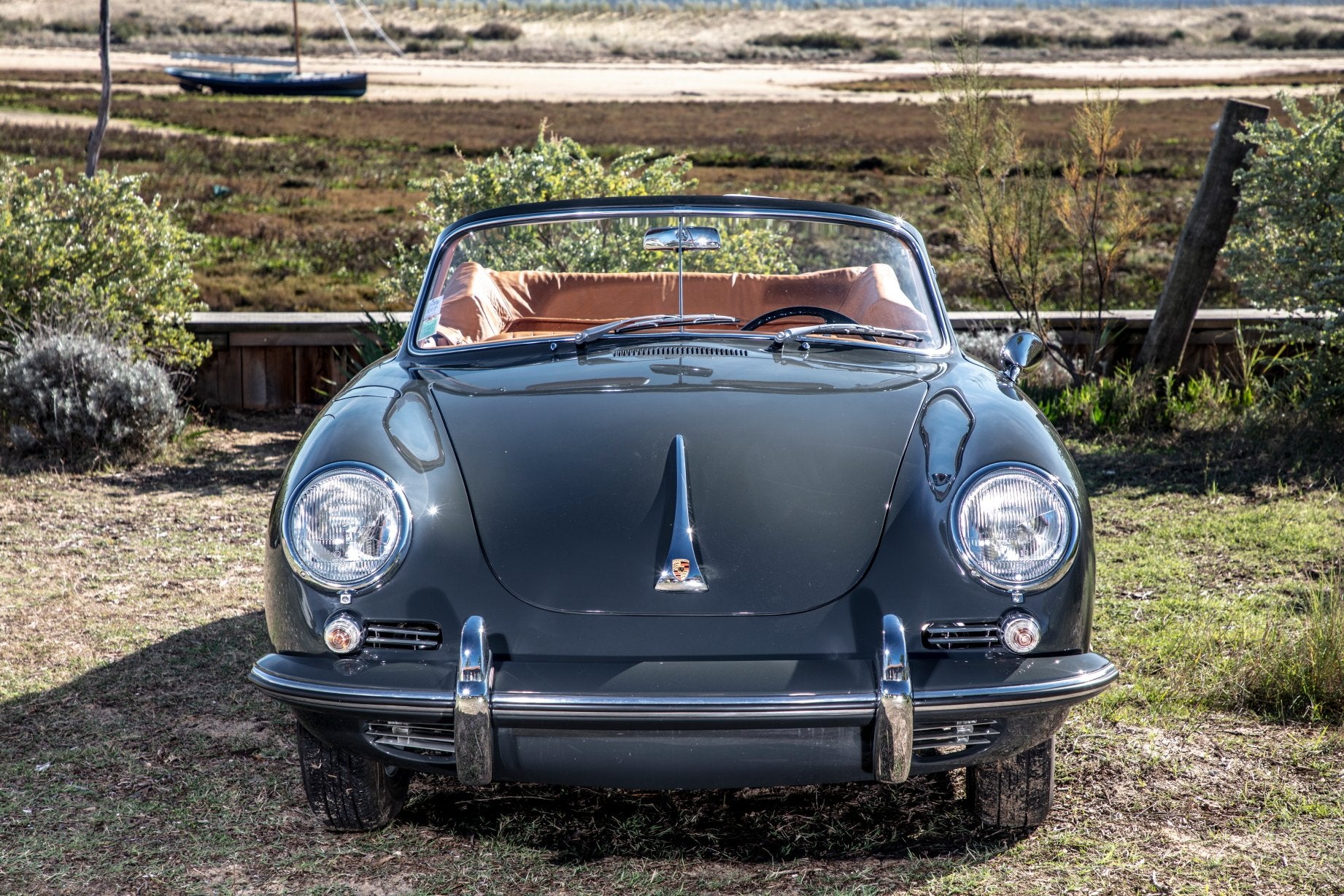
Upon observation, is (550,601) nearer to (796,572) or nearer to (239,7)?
(796,572)

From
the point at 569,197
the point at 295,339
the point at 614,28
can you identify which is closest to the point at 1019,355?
the point at 569,197

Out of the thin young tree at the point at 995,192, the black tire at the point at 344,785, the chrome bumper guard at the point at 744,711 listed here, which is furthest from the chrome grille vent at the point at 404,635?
the thin young tree at the point at 995,192

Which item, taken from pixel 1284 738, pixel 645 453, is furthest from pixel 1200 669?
pixel 645 453

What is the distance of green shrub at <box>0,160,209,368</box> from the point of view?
21.9ft

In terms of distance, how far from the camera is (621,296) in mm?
4152

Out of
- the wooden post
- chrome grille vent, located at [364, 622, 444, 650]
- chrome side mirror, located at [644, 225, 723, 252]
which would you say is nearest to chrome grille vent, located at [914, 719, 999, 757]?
chrome grille vent, located at [364, 622, 444, 650]

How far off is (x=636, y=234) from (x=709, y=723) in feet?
11.8

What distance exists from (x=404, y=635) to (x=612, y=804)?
884 mm

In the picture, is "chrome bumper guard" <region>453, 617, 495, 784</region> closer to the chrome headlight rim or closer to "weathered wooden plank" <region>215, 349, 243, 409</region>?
the chrome headlight rim

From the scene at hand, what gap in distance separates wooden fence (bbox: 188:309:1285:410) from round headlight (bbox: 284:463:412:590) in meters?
5.09

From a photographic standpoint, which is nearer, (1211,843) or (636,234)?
(1211,843)

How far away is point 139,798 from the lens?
2848 millimetres

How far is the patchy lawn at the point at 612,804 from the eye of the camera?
2490 millimetres

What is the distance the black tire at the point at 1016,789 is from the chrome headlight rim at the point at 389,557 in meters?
1.36
